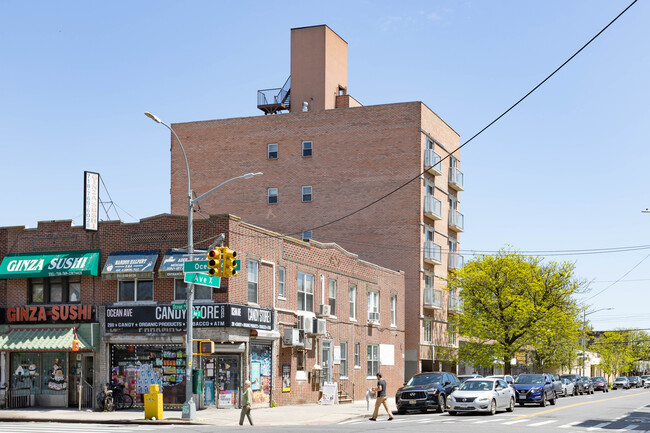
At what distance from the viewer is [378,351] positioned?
1887 inches

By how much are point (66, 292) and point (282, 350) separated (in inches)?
382

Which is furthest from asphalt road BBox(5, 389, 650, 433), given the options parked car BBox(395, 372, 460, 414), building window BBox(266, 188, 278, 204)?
building window BBox(266, 188, 278, 204)

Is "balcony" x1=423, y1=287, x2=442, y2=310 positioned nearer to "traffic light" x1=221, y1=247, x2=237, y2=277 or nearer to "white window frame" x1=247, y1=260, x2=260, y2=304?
"white window frame" x1=247, y1=260, x2=260, y2=304

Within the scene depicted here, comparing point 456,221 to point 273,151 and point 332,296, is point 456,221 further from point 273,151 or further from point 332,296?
point 332,296

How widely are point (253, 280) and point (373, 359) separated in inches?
577

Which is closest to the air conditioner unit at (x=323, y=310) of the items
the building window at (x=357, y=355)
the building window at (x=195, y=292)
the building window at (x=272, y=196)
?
the building window at (x=357, y=355)

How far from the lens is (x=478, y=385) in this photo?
1307 inches

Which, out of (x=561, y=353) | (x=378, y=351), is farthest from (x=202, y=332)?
(x=561, y=353)

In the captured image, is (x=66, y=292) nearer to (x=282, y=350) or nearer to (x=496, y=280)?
(x=282, y=350)

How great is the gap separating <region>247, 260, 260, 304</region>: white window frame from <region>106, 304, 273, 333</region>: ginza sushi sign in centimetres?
63

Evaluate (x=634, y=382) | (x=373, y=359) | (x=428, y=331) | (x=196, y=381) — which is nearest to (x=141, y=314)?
(x=196, y=381)

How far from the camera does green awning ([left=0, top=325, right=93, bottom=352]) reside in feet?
111

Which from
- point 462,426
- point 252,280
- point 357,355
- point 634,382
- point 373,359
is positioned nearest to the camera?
point 462,426

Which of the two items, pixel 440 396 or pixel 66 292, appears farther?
pixel 66 292
